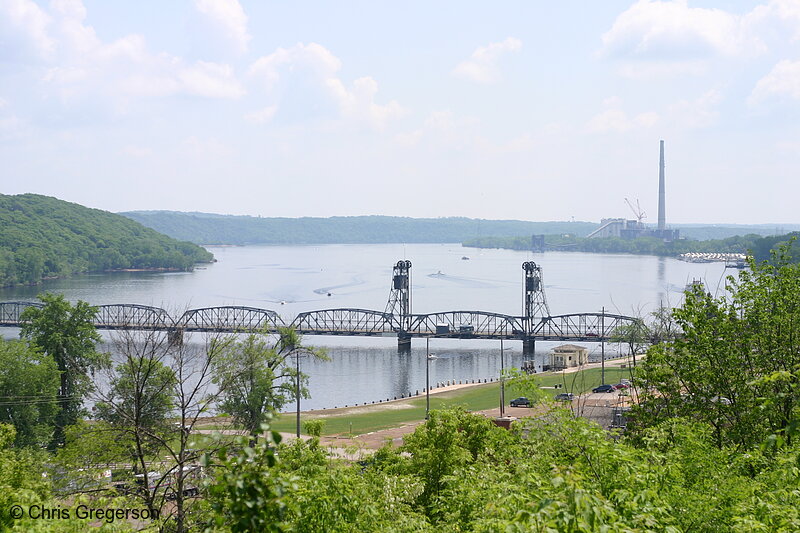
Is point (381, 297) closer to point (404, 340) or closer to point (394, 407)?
point (404, 340)

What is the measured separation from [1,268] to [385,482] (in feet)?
473

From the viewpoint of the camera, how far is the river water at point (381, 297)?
71.5 meters

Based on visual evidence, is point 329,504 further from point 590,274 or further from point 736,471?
point 590,274

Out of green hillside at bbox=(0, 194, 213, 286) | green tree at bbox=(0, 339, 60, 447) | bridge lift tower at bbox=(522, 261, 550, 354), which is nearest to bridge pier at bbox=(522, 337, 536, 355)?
bridge lift tower at bbox=(522, 261, 550, 354)

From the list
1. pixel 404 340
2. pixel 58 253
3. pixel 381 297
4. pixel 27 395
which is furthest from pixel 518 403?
pixel 58 253

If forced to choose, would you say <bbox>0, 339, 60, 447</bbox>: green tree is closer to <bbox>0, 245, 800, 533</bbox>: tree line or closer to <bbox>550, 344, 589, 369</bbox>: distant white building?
<bbox>0, 245, 800, 533</bbox>: tree line

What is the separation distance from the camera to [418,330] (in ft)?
297

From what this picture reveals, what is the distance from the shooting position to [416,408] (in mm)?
52406

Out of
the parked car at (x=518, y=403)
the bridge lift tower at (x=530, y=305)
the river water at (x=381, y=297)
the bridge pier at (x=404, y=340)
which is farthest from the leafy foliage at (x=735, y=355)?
the bridge pier at (x=404, y=340)

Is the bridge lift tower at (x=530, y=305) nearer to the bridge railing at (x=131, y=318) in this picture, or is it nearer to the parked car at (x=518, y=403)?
the parked car at (x=518, y=403)

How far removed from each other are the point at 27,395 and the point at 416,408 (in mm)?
23332

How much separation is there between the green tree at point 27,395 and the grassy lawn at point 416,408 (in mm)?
10550

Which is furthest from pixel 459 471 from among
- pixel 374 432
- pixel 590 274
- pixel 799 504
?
pixel 590 274

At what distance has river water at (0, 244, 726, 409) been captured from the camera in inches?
2815
